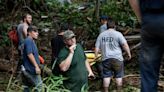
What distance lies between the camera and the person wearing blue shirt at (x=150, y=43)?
9.31ft

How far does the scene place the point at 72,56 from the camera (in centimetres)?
745

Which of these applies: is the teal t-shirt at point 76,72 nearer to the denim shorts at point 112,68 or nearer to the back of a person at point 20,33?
the denim shorts at point 112,68

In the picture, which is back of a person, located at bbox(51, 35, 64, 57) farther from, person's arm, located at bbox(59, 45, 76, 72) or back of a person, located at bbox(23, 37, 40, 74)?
person's arm, located at bbox(59, 45, 76, 72)

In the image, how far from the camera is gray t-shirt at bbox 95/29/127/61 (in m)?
10.6

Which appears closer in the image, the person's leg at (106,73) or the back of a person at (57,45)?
the back of a person at (57,45)

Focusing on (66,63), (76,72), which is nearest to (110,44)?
(76,72)

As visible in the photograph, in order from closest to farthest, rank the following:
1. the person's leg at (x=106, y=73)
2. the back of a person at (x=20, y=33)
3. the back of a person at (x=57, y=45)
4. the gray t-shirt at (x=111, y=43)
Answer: the back of a person at (x=57, y=45), the gray t-shirt at (x=111, y=43), the person's leg at (x=106, y=73), the back of a person at (x=20, y=33)

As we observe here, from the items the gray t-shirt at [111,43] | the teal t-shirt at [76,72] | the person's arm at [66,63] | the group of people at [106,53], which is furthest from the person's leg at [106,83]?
the person's arm at [66,63]

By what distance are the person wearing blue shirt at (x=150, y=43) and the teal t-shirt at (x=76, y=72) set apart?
4.45 meters

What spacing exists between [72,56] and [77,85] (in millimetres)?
493

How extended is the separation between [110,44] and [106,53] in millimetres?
336

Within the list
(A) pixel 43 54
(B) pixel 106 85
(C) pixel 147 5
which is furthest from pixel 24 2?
(C) pixel 147 5

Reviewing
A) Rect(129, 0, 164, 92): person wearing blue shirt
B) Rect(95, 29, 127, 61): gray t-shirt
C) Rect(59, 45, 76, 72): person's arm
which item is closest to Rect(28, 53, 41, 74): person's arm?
Rect(59, 45, 76, 72): person's arm

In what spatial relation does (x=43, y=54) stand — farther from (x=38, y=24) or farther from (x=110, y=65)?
(x=110, y=65)
